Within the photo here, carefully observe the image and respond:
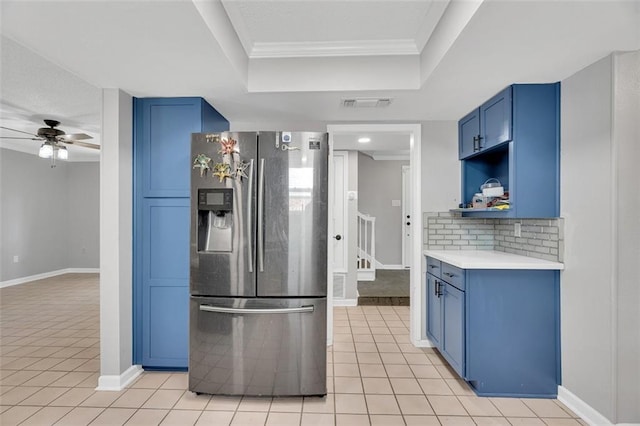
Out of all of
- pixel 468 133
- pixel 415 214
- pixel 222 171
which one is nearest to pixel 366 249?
pixel 415 214

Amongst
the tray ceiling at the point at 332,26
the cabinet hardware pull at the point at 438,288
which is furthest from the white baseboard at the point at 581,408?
the tray ceiling at the point at 332,26

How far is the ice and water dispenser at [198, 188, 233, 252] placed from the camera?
2264 millimetres

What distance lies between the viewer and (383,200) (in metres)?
6.77

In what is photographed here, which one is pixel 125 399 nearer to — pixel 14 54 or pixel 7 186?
pixel 14 54

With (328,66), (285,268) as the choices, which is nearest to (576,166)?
(328,66)

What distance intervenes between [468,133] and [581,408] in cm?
222

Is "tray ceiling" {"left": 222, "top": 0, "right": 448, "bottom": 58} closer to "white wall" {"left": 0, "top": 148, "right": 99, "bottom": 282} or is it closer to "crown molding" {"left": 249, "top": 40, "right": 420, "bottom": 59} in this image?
"crown molding" {"left": 249, "top": 40, "right": 420, "bottom": 59}

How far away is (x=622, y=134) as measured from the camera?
6.03ft

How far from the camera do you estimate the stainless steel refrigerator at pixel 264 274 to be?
220cm

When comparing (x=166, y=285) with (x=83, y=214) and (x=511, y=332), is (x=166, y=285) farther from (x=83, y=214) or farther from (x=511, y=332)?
(x=83, y=214)

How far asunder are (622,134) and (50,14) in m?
3.10

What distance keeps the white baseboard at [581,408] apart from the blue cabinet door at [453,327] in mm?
651

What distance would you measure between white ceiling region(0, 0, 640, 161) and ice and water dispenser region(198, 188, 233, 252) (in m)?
0.83

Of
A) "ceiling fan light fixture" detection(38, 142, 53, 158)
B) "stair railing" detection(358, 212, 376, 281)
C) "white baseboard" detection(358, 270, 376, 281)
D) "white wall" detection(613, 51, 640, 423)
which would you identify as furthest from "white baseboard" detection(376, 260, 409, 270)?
"ceiling fan light fixture" detection(38, 142, 53, 158)
